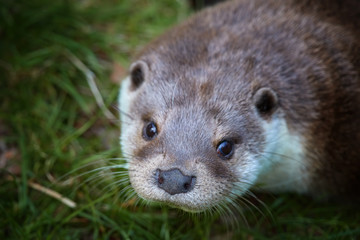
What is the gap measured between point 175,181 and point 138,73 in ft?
3.50

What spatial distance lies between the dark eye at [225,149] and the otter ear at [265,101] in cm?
35

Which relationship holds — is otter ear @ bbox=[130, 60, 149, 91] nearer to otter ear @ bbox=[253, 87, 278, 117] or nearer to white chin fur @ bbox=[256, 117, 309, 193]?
otter ear @ bbox=[253, 87, 278, 117]

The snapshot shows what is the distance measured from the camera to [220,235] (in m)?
3.93

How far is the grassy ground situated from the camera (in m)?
3.86

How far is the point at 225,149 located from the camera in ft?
10.7

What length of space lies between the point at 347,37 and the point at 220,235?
72.0 inches

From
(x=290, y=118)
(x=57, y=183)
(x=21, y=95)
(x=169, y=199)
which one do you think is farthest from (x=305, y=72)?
(x=21, y=95)

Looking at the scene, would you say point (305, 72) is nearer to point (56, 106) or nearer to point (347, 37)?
point (347, 37)

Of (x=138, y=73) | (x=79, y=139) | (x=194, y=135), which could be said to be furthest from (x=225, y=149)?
(x=79, y=139)

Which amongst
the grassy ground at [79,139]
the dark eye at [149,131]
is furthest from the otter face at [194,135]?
the grassy ground at [79,139]

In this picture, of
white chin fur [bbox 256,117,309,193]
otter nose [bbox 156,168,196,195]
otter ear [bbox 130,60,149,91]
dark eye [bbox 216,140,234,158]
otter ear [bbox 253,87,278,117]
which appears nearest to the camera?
otter nose [bbox 156,168,196,195]

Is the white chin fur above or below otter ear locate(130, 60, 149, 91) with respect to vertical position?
below

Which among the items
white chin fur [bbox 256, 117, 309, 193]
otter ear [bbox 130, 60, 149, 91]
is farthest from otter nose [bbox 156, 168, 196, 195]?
Result: otter ear [bbox 130, 60, 149, 91]

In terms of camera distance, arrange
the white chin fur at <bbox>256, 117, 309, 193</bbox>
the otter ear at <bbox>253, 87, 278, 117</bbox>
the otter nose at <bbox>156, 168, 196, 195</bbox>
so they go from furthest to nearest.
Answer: the white chin fur at <bbox>256, 117, 309, 193</bbox>, the otter ear at <bbox>253, 87, 278, 117</bbox>, the otter nose at <bbox>156, 168, 196, 195</bbox>
